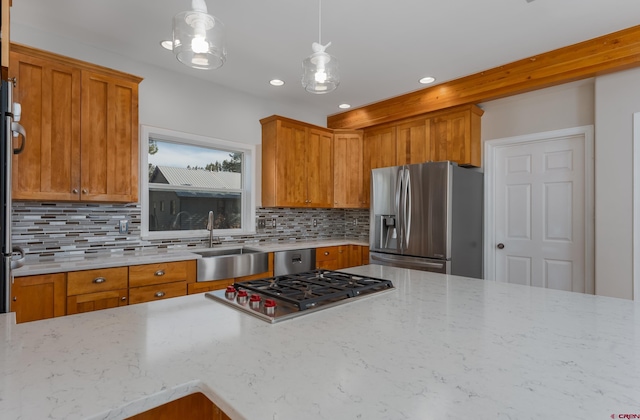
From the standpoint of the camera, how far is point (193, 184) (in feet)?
11.7

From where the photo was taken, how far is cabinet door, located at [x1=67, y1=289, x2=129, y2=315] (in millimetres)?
2262

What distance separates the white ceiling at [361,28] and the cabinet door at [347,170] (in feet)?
3.95

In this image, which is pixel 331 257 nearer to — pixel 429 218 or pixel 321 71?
pixel 429 218

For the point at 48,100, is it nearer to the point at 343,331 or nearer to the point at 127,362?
the point at 127,362

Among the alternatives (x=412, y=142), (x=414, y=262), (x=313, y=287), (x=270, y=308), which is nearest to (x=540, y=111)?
(x=412, y=142)

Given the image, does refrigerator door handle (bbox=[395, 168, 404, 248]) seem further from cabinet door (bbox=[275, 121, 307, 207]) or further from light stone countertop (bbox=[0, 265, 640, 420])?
light stone countertop (bbox=[0, 265, 640, 420])

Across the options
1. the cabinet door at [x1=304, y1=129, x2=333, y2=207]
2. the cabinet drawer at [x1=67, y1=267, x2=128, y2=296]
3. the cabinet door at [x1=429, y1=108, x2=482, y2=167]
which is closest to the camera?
the cabinet drawer at [x1=67, y1=267, x2=128, y2=296]

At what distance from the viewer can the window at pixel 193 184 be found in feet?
10.7

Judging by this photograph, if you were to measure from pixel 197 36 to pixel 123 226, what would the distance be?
2136 millimetres

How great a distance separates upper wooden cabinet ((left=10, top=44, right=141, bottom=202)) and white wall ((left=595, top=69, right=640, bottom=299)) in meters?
3.83

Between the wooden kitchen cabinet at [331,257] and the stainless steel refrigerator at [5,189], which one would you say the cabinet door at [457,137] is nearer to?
the wooden kitchen cabinet at [331,257]

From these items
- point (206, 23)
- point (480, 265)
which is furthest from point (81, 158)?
point (480, 265)

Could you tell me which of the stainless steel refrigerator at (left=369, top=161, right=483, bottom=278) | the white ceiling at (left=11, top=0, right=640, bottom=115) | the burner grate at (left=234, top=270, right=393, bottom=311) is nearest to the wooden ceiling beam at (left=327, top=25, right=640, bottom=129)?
the white ceiling at (left=11, top=0, right=640, bottom=115)

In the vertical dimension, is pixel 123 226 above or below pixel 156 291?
above
